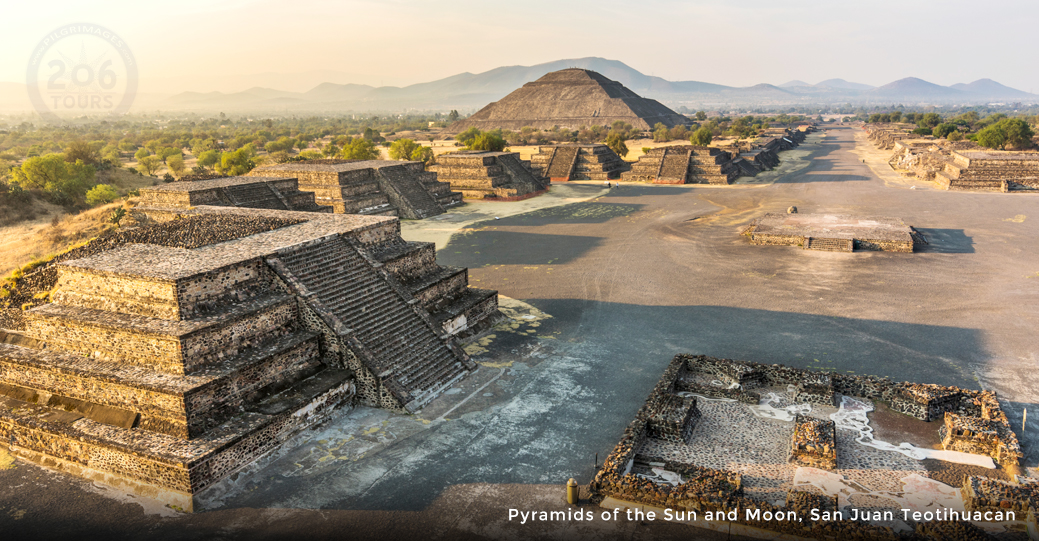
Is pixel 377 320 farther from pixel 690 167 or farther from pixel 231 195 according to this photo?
pixel 690 167

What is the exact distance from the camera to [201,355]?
9.93m

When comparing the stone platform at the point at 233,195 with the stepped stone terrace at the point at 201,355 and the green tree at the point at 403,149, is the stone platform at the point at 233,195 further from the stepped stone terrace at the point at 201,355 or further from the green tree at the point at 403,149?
the green tree at the point at 403,149

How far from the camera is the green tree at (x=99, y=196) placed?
31.1 m

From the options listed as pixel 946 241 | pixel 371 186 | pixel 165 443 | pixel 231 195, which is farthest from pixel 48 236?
pixel 946 241

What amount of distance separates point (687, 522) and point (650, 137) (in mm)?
79142

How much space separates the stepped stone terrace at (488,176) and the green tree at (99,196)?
1873 cm

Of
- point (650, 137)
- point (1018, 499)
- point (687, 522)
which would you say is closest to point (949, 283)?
point (1018, 499)

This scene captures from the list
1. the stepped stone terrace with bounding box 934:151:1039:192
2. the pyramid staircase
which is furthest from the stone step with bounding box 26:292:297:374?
the stepped stone terrace with bounding box 934:151:1039:192

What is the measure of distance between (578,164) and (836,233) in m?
26.7

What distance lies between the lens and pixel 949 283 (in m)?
19.3

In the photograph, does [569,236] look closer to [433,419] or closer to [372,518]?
[433,419]

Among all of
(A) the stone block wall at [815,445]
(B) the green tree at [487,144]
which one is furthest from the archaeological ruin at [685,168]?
(A) the stone block wall at [815,445]

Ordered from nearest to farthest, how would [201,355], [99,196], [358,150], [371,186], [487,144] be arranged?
[201,355], [99,196], [371,186], [358,150], [487,144]

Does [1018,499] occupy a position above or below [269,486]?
above
